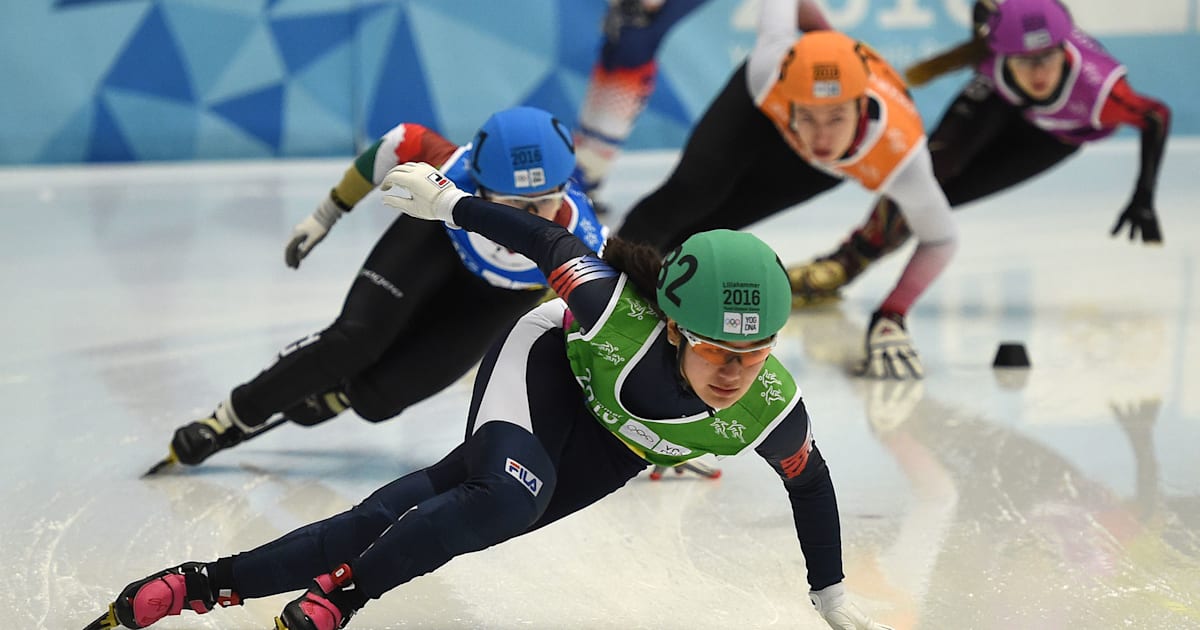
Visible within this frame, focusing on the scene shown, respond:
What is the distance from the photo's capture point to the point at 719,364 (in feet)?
7.86

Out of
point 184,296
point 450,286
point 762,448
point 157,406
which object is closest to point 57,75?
point 184,296


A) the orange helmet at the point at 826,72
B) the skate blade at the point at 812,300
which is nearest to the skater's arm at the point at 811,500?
the orange helmet at the point at 826,72

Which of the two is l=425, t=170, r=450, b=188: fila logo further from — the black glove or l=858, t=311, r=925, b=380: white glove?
the black glove

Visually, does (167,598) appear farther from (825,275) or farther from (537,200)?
(825,275)

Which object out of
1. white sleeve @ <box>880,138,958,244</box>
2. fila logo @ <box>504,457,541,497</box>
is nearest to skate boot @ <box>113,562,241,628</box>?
fila logo @ <box>504,457,541,497</box>

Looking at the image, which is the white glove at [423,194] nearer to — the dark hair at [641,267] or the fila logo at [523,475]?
the dark hair at [641,267]

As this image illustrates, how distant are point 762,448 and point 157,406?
8.30 feet

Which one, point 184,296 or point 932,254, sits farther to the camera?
point 184,296

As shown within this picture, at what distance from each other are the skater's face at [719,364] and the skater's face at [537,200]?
3.65ft

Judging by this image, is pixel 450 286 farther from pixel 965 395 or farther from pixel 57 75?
pixel 57 75

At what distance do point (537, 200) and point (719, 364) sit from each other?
125 cm

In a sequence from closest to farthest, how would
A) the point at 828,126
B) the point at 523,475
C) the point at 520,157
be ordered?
1. the point at 523,475
2. the point at 520,157
3. the point at 828,126

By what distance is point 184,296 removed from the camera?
6.11m

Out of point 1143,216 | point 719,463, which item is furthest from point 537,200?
point 1143,216
